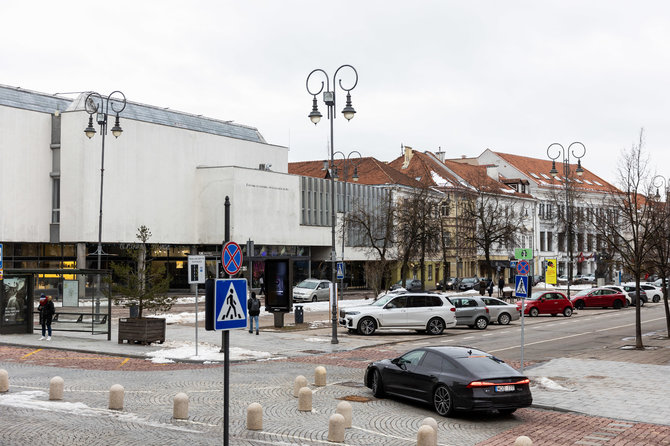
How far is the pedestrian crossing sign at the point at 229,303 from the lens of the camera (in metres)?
9.44

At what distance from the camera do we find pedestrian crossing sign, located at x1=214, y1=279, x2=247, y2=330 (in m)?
9.44

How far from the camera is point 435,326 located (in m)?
30.4

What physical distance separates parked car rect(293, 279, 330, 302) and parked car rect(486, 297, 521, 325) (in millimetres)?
18522

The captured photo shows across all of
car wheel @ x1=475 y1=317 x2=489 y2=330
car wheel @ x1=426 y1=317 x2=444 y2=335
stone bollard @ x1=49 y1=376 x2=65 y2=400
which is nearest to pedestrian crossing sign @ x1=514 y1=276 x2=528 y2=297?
stone bollard @ x1=49 y1=376 x2=65 y2=400

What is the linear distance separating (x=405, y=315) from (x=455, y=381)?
16526 millimetres

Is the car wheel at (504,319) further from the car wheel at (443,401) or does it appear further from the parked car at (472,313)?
the car wheel at (443,401)

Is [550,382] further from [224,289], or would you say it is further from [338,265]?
[338,265]

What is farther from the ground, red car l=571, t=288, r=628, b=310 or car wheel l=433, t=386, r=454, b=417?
red car l=571, t=288, r=628, b=310

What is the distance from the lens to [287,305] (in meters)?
34.5

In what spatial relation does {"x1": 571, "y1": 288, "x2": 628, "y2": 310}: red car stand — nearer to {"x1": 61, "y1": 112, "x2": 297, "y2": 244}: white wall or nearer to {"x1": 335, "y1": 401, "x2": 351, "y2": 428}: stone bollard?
{"x1": 61, "y1": 112, "x2": 297, "y2": 244}: white wall

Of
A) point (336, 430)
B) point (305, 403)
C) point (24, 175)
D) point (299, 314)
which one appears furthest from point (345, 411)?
point (24, 175)

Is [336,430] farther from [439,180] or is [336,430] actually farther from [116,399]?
[439,180]

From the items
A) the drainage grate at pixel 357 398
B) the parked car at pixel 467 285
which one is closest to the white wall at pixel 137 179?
the parked car at pixel 467 285

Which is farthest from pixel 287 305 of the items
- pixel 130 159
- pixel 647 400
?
pixel 130 159
